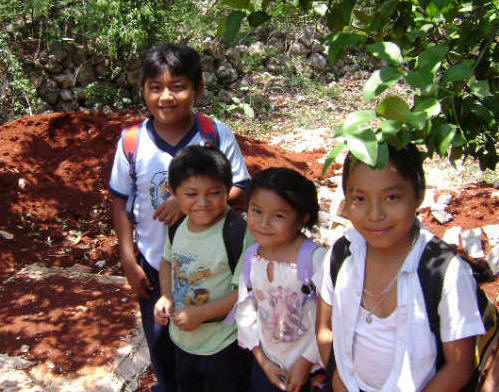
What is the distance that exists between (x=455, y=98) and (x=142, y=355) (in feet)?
8.19

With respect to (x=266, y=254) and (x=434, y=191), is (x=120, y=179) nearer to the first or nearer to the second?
(x=266, y=254)

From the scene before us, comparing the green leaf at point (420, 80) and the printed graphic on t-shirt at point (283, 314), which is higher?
the green leaf at point (420, 80)

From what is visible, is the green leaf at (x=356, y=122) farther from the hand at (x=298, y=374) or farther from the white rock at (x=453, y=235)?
the white rock at (x=453, y=235)

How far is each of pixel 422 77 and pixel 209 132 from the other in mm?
1325

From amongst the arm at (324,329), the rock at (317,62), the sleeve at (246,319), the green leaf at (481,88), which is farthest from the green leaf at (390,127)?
the rock at (317,62)

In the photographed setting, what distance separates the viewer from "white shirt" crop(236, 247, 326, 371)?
1.91m

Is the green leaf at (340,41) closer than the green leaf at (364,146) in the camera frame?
No

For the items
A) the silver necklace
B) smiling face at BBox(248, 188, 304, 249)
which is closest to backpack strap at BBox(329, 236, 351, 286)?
the silver necklace

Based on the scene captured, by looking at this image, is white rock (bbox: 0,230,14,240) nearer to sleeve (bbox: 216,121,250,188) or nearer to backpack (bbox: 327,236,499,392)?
sleeve (bbox: 216,121,250,188)

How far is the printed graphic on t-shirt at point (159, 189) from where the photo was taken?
2281 mm

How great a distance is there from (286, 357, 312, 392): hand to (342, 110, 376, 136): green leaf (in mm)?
1067

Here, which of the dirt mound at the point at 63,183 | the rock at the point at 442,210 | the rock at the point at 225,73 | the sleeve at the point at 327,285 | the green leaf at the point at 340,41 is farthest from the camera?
the rock at the point at 225,73

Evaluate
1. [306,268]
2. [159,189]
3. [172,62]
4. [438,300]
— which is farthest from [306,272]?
[172,62]

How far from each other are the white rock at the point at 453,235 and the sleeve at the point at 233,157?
102 inches
